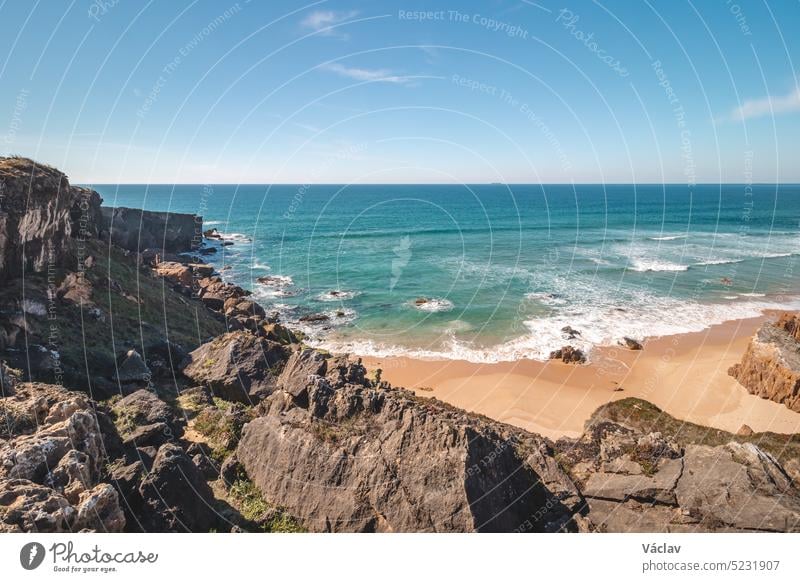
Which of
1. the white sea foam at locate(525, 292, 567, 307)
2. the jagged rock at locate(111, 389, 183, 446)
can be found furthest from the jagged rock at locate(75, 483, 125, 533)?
the white sea foam at locate(525, 292, 567, 307)

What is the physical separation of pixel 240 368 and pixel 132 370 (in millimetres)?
4532

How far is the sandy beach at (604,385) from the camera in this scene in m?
23.5

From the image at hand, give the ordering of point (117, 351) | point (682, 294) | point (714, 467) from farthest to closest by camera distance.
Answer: point (682, 294)
point (117, 351)
point (714, 467)

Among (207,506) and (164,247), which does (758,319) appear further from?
(164,247)

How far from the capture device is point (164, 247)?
224 ft

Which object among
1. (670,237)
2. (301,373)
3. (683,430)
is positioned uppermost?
(670,237)

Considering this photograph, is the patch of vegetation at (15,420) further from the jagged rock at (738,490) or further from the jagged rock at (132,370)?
the jagged rock at (738,490)

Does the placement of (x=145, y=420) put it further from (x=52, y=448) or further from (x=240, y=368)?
(x=52, y=448)

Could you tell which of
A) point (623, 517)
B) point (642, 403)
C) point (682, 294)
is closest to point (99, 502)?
point (623, 517)

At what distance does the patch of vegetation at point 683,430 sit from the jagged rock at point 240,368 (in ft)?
53.6

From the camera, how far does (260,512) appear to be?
10.1 m

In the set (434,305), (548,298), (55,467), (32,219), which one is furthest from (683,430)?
(32,219)

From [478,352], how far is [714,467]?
22067mm
